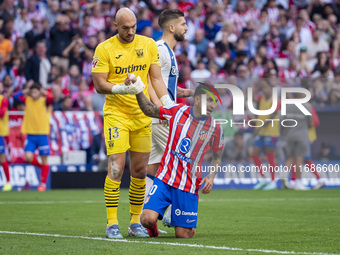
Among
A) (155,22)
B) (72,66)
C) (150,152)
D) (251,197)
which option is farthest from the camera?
(155,22)

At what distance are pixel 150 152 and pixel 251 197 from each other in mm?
6223

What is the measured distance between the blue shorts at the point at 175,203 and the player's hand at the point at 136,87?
1007 millimetres

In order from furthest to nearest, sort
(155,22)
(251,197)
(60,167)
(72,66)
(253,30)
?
(253,30) < (155,22) < (72,66) < (60,167) < (251,197)

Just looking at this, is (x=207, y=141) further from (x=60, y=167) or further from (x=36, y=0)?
(x=36, y=0)

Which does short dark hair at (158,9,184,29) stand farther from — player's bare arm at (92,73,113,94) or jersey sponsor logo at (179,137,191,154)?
jersey sponsor logo at (179,137,191,154)

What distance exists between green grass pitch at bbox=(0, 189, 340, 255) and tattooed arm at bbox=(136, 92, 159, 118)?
1.29 meters

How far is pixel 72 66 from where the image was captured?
19141 millimetres

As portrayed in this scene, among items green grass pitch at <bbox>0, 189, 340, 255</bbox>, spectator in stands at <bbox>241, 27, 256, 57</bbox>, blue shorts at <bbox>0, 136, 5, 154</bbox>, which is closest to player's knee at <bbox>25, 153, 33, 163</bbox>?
blue shorts at <bbox>0, 136, 5, 154</bbox>

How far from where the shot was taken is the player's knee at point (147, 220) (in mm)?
7652

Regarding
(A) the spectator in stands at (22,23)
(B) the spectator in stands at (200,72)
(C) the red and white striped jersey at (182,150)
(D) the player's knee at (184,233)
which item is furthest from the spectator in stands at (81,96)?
(D) the player's knee at (184,233)

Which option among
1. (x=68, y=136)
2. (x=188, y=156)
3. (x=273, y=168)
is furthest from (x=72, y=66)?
(x=188, y=156)

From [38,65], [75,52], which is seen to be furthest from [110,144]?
[75,52]

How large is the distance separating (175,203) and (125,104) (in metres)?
1.18

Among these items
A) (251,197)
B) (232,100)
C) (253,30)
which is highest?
(253,30)
